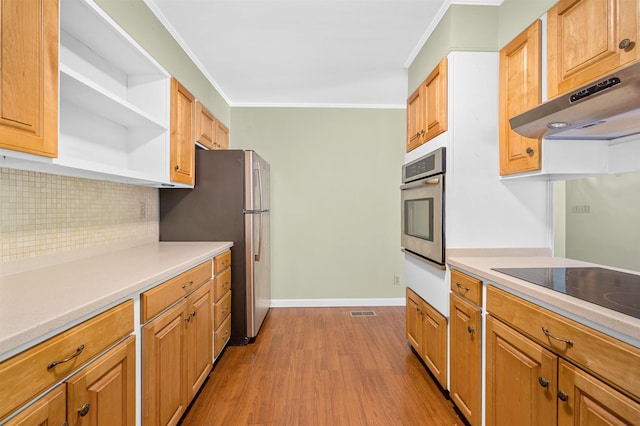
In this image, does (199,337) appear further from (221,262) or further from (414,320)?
(414,320)

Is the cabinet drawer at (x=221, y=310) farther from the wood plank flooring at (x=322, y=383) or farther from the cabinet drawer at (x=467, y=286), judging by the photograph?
the cabinet drawer at (x=467, y=286)

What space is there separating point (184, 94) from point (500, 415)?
2.83 m

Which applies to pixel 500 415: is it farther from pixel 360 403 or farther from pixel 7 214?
pixel 7 214

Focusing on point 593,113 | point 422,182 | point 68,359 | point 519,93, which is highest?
point 519,93

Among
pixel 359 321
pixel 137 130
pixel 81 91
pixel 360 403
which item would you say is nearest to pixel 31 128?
pixel 81 91

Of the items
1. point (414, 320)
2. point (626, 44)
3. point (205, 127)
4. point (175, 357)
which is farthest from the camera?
point (205, 127)

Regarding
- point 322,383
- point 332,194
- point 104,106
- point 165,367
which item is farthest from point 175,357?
point 332,194

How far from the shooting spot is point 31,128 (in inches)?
40.8

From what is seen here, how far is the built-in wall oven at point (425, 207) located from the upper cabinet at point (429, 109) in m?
0.19

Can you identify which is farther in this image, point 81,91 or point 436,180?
point 436,180

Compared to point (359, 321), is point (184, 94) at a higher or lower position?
higher

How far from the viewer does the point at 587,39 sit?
51.4 inches

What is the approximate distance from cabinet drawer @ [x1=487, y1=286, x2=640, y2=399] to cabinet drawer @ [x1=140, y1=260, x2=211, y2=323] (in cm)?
157

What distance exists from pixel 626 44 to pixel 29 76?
2.21m
